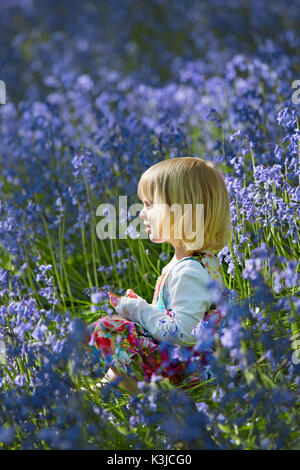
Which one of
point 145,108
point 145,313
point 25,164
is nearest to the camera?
point 145,313

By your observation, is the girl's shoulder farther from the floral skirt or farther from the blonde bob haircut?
the floral skirt

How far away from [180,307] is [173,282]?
0.44 feet

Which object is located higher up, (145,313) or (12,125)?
(12,125)

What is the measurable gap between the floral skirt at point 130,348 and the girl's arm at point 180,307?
2.2 inches

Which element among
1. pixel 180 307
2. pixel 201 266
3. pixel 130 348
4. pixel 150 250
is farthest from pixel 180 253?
pixel 150 250

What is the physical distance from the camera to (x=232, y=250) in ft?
8.71

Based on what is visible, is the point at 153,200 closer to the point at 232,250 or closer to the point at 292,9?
the point at 232,250

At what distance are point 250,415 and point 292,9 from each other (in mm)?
7557

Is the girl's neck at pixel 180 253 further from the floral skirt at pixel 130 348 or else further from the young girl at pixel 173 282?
the floral skirt at pixel 130 348

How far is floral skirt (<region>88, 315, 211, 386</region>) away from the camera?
237 cm

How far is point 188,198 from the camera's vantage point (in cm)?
248

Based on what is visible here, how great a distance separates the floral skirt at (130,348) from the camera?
2.37 m

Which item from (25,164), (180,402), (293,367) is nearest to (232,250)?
(293,367)

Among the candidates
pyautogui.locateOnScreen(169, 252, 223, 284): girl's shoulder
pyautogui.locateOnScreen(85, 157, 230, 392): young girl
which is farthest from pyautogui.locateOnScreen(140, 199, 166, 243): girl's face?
pyautogui.locateOnScreen(169, 252, 223, 284): girl's shoulder
